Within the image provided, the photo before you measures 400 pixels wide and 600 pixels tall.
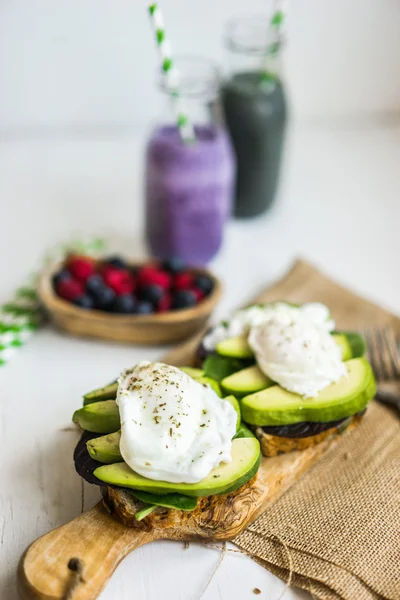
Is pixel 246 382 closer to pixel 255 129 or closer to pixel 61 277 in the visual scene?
pixel 61 277

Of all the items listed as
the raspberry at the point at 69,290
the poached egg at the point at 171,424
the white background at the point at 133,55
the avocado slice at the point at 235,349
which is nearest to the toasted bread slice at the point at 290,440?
the poached egg at the point at 171,424

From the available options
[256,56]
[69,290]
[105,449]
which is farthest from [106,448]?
[256,56]

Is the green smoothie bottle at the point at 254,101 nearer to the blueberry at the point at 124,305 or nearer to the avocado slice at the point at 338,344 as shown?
the blueberry at the point at 124,305

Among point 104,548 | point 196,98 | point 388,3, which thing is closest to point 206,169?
point 196,98

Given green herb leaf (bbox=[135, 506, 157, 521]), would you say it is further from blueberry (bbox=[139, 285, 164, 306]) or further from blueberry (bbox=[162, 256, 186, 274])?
blueberry (bbox=[162, 256, 186, 274])

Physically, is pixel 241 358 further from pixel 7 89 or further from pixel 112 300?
pixel 7 89
